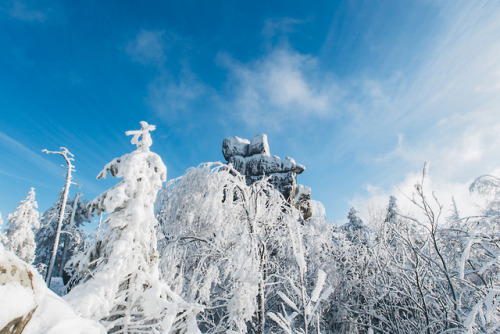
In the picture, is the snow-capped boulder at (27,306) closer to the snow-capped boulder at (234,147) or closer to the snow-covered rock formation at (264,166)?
the snow-covered rock formation at (264,166)

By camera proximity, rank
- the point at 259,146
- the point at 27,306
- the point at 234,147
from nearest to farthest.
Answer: the point at 27,306, the point at 259,146, the point at 234,147

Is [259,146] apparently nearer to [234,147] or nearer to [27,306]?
[234,147]

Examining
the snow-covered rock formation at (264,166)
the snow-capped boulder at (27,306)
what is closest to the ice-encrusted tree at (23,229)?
the snow-covered rock formation at (264,166)

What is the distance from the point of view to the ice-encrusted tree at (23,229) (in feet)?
65.3

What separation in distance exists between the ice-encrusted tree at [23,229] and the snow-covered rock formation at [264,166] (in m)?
20.1

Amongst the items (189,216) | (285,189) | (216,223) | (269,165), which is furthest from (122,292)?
(269,165)

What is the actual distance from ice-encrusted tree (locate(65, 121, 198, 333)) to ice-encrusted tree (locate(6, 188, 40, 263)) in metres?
23.2

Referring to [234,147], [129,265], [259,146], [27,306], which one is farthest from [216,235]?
[234,147]

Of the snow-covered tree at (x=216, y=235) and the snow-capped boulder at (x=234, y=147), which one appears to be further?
the snow-capped boulder at (x=234, y=147)

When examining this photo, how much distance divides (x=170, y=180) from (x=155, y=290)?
8.84 ft

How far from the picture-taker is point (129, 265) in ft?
12.5

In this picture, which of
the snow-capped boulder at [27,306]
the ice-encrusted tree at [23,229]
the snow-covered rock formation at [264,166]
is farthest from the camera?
the snow-covered rock formation at [264,166]

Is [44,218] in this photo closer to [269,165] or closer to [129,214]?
[269,165]

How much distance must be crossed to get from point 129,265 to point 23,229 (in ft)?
83.1
